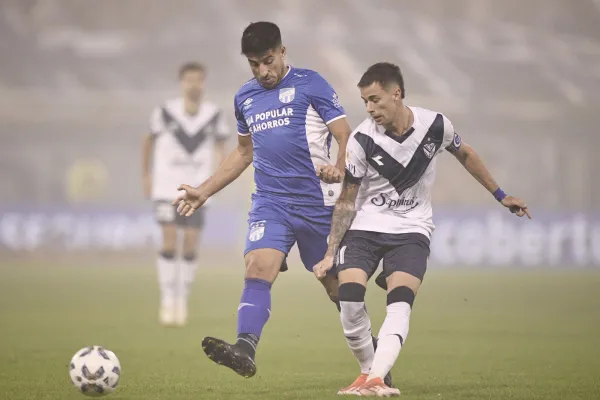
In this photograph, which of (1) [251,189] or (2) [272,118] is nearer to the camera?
(2) [272,118]

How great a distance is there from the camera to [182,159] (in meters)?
12.8

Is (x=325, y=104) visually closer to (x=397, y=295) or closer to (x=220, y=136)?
(x=397, y=295)

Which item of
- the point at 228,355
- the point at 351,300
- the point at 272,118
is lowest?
the point at 228,355

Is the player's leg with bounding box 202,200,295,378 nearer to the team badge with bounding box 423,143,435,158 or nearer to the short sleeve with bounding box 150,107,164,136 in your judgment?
the team badge with bounding box 423,143,435,158

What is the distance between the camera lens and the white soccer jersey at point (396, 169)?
6.63 m

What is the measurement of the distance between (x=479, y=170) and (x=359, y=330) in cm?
127

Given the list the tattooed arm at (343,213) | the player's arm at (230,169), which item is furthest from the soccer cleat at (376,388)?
the player's arm at (230,169)

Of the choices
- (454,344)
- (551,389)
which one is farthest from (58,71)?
(551,389)

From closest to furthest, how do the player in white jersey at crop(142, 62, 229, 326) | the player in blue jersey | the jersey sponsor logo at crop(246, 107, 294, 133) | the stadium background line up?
the player in blue jersey < the jersey sponsor logo at crop(246, 107, 294, 133) < the stadium background < the player in white jersey at crop(142, 62, 229, 326)

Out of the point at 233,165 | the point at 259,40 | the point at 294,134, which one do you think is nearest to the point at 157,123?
the point at 233,165

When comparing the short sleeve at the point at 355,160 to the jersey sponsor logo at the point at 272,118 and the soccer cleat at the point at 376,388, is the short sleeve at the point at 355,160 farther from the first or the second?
the soccer cleat at the point at 376,388

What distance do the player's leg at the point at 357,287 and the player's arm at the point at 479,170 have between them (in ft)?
2.50

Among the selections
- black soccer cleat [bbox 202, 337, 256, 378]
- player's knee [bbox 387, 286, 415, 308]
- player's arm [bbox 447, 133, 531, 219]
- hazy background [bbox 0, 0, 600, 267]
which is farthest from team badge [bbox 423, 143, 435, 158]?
→ hazy background [bbox 0, 0, 600, 267]

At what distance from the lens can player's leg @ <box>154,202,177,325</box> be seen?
40.1 feet
